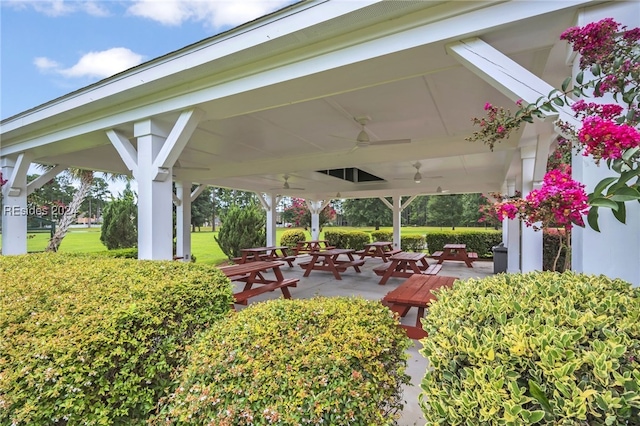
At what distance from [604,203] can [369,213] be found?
2805cm

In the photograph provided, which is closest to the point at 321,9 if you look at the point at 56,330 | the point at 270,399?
the point at 270,399

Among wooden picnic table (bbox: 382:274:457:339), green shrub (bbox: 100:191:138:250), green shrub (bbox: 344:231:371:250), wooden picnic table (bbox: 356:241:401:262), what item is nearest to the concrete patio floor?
wooden picnic table (bbox: 382:274:457:339)

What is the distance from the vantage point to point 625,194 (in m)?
1.14

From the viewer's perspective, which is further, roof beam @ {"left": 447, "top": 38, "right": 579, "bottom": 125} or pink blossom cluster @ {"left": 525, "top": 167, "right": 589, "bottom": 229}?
roof beam @ {"left": 447, "top": 38, "right": 579, "bottom": 125}

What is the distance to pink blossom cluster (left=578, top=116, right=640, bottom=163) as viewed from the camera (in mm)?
1091

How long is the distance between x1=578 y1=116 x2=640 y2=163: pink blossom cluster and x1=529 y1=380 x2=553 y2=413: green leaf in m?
0.89

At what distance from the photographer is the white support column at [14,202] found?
5.02 m

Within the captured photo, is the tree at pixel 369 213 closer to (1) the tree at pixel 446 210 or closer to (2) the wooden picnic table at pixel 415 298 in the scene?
(1) the tree at pixel 446 210

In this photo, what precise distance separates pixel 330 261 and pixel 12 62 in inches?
257

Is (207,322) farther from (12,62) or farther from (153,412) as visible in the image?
(12,62)

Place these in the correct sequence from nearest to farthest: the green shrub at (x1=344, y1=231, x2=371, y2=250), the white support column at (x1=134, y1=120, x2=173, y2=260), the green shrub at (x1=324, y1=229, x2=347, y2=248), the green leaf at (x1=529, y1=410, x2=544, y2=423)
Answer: the green leaf at (x1=529, y1=410, x2=544, y2=423) < the white support column at (x1=134, y1=120, x2=173, y2=260) < the green shrub at (x1=344, y1=231, x2=371, y2=250) < the green shrub at (x1=324, y1=229, x2=347, y2=248)

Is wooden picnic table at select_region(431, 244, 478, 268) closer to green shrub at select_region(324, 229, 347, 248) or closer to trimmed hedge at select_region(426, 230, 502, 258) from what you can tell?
trimmed hedge at select_region(426, 230, 502, 258)

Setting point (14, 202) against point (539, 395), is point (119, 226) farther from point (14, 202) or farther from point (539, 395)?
point (539, 395)

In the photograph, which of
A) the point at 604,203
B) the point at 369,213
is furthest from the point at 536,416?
the point at 369,213
